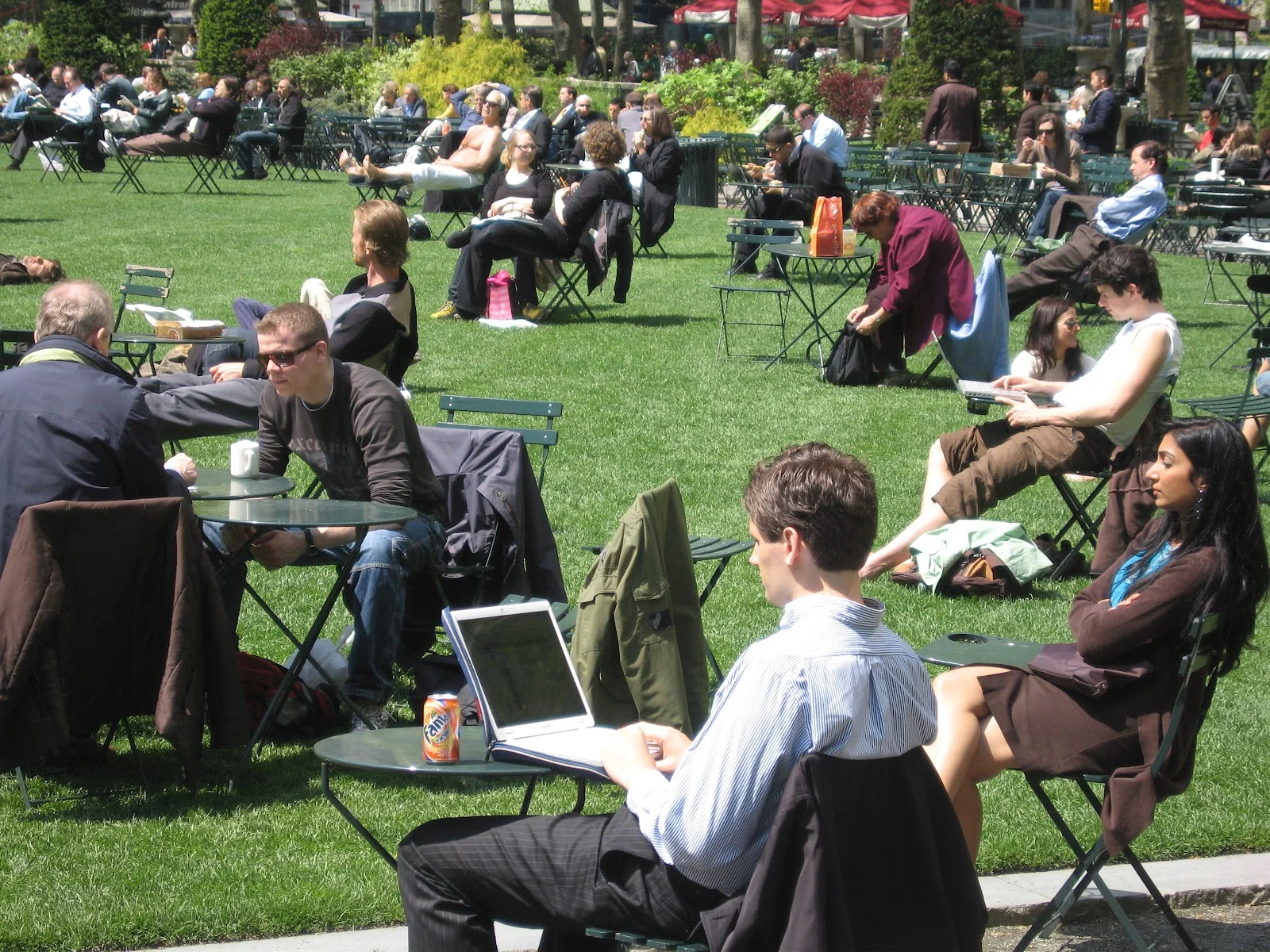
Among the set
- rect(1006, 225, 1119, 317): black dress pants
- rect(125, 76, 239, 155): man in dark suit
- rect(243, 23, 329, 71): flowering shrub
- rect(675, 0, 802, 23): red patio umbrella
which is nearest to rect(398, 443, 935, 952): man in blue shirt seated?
rect(1006, 225, 1119, 317): black dress pants

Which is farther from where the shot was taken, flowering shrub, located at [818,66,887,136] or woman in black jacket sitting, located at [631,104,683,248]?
flowering shrub, located at [818,66,887,136]

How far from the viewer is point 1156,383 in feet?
19.9

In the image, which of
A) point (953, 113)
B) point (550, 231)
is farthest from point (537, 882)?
point (953, 113)

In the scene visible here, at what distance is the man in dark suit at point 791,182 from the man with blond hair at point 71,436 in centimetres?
1034

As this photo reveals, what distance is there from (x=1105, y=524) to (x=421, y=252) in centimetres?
1130

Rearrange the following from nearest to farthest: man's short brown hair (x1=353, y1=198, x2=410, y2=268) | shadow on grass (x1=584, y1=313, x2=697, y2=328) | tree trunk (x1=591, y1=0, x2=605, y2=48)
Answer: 1. man's short brown hair (x1=353, y1=198, x2=410, y2=268)
2. shadow on grass (x1=584, y1=313, x2=697, y2=328)
3. tree trunk (x1=591, y1=0, x2=605, y2=48)

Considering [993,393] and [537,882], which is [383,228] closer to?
[993,393]

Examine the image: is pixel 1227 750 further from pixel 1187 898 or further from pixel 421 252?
pixel 421 252

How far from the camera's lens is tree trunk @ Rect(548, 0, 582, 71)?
1540 inches

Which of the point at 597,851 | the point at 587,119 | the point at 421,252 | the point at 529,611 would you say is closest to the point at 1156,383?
the point at 529,611

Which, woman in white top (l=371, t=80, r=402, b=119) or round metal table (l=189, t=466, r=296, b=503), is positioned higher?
round metal table (l=189, t=466, r=296, b=503)

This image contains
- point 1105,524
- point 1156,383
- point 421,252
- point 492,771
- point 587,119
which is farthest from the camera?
point 587,119

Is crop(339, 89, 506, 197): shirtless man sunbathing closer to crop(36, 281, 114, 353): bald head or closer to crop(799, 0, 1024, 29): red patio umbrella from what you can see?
crop(36, 281, 114, 353): bald head

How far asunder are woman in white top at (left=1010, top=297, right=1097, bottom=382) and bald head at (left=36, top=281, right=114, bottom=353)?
407 cm
